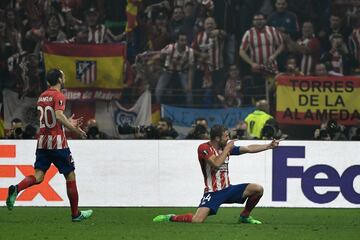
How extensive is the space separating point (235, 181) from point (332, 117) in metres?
4.20

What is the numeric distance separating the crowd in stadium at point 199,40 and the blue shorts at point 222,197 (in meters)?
7.86

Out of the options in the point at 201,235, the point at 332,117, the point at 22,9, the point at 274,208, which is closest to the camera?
the point at 201,235

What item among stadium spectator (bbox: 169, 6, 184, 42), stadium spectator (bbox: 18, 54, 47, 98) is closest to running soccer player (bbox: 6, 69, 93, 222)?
stadium spectator (bbox: 18, 54, 47, 98)

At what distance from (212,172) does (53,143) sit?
6.78 feet

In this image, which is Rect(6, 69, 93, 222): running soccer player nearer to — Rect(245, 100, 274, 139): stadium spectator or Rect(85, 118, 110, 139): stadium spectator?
Rect(85, 118, 110, 139): stadium spectator

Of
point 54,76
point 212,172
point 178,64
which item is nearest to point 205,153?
point 212,172

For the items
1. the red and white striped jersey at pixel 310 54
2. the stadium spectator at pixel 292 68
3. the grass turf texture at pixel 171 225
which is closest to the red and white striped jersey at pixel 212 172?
the grass turf texture at pixel 171 225

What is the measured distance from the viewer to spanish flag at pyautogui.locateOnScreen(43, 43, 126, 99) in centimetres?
2153

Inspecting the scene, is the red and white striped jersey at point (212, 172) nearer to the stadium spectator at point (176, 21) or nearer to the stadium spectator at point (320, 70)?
the stadium spectator at point (320, 70)

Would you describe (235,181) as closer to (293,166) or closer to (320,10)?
(293,166)

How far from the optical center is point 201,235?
38.4 feet

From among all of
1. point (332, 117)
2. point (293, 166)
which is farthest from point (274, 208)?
point (332, 117)

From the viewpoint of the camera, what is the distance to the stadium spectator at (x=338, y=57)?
21906 mm

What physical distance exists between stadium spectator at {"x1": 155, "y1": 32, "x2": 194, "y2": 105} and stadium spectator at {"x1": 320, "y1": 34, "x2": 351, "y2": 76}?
2.76m
